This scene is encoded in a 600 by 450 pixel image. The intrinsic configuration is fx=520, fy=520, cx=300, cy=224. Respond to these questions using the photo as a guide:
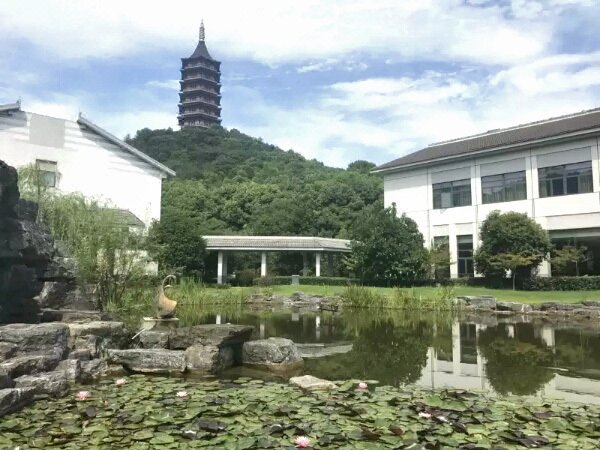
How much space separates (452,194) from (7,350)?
22.3 m

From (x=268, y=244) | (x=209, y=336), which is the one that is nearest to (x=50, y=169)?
(x=268, y=244)

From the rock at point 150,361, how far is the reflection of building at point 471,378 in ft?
9.09

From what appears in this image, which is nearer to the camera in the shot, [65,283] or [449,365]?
[449,365]

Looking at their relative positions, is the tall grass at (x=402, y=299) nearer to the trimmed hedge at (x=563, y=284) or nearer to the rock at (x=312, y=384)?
Result: the trimmed hedge at (x=563, y=284)

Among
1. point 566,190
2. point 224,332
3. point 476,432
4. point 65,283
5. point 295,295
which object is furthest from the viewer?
point 566,190

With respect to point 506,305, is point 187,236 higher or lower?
higher

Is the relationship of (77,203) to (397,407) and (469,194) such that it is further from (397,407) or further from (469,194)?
(469,194)

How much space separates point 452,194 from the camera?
24.8 m

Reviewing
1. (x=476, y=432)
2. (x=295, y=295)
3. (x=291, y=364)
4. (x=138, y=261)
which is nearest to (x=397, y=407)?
(x=476, y=432)

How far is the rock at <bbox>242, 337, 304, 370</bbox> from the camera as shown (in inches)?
258

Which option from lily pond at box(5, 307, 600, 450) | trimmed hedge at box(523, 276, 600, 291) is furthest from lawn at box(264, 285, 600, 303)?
lily pond at box(5, 307, 600, 450)

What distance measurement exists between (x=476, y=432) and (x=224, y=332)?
366 cm

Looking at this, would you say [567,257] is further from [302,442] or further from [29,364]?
[29,364]

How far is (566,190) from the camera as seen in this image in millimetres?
20688
